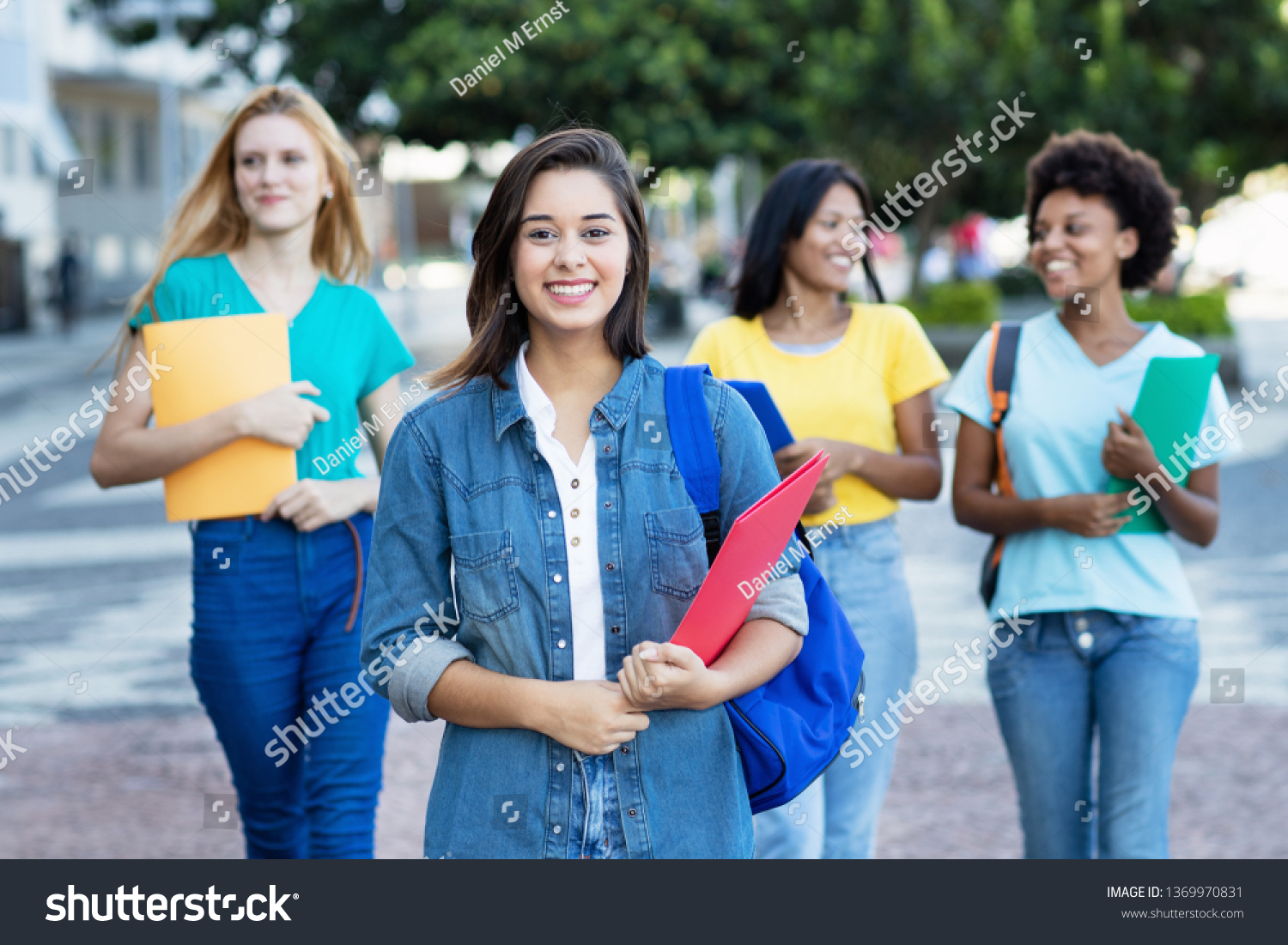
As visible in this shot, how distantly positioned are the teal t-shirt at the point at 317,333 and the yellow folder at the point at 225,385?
0.26 ft

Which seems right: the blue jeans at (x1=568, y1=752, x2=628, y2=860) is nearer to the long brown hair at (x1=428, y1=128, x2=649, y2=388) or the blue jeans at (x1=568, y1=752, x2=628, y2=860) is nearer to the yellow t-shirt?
the long brown hair at (x1=428, y1=128, x2=649, y2=388)

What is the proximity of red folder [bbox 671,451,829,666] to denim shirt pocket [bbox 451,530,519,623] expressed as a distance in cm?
27

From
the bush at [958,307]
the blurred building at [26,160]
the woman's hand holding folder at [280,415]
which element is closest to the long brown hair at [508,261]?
the woman's hand holding folder at [280,415]

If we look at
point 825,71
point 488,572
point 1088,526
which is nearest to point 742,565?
point 488,572

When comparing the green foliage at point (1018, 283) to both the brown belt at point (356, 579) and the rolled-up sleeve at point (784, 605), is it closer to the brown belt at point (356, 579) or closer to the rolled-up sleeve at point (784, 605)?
the brown belt at point (356, 579)

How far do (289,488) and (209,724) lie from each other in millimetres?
2945

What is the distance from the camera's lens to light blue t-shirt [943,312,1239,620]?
305cm

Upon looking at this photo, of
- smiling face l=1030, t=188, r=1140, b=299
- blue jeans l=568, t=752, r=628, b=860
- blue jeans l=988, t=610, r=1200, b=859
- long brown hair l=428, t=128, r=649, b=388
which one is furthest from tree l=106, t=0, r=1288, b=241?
blue jeans l=568, t=752, r=628, b=860

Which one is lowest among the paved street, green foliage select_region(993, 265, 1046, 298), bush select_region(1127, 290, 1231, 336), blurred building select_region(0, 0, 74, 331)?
the paved street

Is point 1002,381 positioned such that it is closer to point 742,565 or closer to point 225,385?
point 742,565

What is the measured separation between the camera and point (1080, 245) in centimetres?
324
